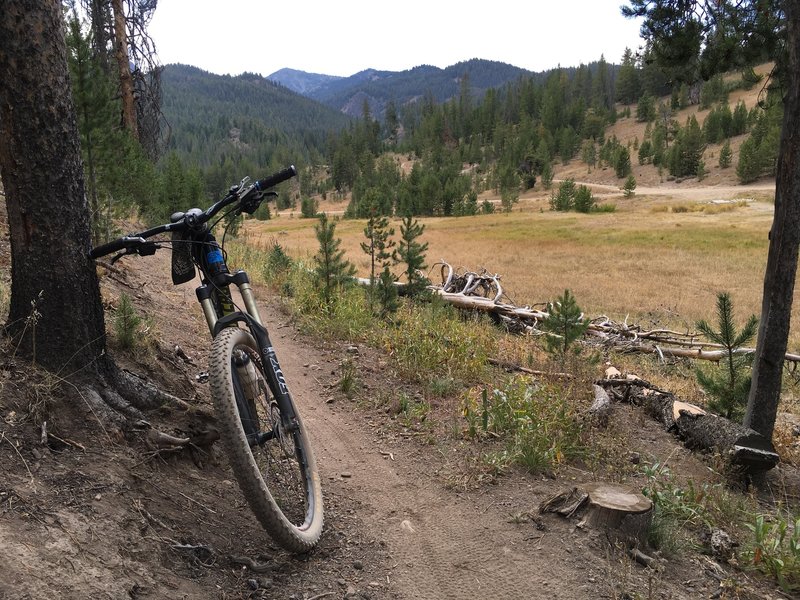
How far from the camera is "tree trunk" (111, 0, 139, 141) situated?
15.4 metres

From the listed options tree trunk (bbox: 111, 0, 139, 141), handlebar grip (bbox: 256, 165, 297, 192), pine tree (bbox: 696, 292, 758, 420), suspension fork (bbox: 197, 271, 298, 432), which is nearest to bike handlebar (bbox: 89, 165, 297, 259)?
handlebar grip (bbox: 256, 165, 297, 192)

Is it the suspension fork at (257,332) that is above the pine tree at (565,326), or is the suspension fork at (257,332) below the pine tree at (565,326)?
above

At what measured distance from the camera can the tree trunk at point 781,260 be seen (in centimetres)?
515

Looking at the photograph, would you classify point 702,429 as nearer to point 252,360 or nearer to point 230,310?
point 252,360

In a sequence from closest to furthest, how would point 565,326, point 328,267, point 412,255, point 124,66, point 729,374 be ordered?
point 729,374 → point 565,326 → point 328,267 → point 412,255 → point 124,66

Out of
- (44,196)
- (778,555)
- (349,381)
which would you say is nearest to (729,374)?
(778,555)

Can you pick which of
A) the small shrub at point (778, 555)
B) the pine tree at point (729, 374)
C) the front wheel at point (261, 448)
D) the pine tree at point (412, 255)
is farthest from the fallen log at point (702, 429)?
the pine tree at point (412, 255)

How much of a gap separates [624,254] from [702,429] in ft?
99.0

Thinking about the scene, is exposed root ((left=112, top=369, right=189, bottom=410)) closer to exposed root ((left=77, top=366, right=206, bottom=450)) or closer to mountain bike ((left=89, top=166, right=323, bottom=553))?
exposed root ((left=77, top=366, right=206, bottom=450))

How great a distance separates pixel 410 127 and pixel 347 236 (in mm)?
129023

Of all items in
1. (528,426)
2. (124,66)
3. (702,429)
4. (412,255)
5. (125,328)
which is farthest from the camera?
(124,66)

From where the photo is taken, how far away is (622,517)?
3.35 metres

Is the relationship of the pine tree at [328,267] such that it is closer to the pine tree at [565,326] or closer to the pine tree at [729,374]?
the pine tree at [565,326]

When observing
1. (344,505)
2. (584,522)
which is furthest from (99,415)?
(584,522)
